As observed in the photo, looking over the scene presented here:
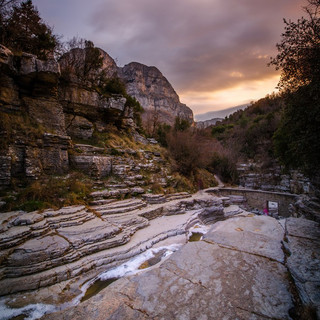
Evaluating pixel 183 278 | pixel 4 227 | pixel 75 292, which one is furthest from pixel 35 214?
pixel 183 278

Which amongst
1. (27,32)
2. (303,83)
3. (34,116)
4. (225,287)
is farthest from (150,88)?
(225,287)

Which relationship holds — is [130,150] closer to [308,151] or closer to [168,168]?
[168,168]

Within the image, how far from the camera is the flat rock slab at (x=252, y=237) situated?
13.0 feet

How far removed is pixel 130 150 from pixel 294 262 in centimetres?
1200

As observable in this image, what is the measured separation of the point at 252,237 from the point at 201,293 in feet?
8.35

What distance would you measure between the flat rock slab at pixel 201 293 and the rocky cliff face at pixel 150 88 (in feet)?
177

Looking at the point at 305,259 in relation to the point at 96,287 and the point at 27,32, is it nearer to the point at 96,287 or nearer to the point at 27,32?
the point at 96,287

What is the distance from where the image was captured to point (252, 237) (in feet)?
15.3

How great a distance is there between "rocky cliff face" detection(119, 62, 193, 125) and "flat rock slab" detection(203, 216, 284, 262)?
170 feet

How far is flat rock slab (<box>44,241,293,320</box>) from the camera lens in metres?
2.59

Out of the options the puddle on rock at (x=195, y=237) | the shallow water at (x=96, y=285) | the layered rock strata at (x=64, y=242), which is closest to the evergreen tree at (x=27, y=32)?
the layered rock strata at (x=64, y=242)

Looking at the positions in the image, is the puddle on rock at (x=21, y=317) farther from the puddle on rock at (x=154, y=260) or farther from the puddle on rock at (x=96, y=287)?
the puddle on rock at (x=154, y=260)

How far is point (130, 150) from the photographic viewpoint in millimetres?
13742

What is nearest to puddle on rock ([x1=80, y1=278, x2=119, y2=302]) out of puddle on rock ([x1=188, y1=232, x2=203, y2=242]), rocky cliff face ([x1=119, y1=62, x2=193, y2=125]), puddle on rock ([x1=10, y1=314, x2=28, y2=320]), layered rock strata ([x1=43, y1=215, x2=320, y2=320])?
puddle on rock ([x1=10, y1=314, x2=28, y2=320])
